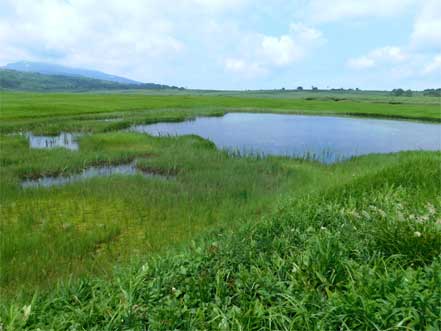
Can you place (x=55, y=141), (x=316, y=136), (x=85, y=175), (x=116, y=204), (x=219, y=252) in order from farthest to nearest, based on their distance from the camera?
1. (x=316, y=136)
2. (x=55, y=141)
3. (x=85, y=175)
4. (x=116, y=204)
5. (x=219, y=252)

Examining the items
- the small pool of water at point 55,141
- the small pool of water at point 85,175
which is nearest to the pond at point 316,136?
the small pool of water at point 55,141

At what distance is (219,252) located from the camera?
5.11m

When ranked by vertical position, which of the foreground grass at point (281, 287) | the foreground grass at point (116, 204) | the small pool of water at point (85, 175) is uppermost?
the foreground grass at point (281, 287)

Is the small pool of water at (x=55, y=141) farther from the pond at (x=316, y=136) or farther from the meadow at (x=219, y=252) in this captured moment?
the meadow at (x=219, y=252)

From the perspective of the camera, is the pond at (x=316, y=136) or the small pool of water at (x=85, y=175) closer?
the small pool of water at (x=85, y=175)

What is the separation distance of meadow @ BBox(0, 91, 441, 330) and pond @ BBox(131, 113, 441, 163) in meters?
10.3

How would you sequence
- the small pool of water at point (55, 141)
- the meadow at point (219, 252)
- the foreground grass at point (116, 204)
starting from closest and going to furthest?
the meadow at point (219, 252) < the foreground grass at point (116, 204) < the small pool of water at point (55, 141)

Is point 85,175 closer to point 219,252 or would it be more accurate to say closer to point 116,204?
point 116,204

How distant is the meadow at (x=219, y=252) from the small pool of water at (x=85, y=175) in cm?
46

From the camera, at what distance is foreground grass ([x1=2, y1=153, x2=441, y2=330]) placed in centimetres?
341

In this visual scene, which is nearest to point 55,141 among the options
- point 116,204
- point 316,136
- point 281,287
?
point 116,204

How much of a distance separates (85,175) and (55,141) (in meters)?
9.82

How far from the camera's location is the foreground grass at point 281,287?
134 inches

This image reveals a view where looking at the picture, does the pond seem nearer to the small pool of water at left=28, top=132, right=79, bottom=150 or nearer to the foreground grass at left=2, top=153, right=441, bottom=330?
the small pool of water at left=28, top=132, right=79, bottom=150
